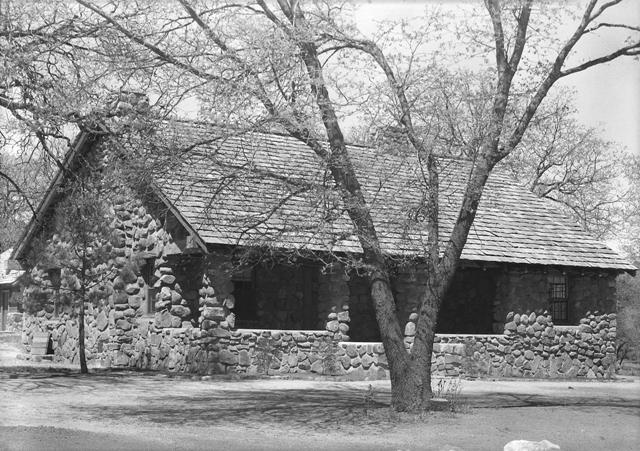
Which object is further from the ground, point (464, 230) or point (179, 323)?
point (464, 230)

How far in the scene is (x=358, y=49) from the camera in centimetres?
1566

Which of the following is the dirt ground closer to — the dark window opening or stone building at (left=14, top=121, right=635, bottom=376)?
stone building at (left=14, top=121, right=635, bottom=376)

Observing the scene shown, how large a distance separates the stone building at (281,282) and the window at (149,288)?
0.13 ft

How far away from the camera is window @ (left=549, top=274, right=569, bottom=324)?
27.9m

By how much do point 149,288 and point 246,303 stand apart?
2428 mm

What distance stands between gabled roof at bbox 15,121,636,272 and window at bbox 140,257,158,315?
247cm

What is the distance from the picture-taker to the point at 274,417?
14953 millimetres

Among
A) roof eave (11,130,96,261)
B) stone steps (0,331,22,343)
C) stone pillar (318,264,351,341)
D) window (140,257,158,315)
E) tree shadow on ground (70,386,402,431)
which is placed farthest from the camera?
stone steps (0,331,22,343)

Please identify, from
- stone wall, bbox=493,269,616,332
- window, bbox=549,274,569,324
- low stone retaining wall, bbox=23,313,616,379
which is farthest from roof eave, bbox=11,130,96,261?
window, bbox=549,274,569,324

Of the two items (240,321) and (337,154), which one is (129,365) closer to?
(240,321)

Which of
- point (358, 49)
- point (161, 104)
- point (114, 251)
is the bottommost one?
point (114, 251)

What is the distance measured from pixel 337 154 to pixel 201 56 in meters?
2.48

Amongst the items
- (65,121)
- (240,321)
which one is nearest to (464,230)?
(65,121)

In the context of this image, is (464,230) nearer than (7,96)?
Yes
